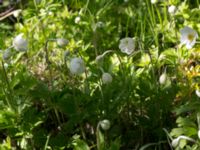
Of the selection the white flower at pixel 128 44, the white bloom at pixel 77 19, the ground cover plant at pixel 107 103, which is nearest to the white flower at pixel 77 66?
the ground cover plant at pixel 107 103

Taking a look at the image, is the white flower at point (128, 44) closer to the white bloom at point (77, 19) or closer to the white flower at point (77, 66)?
the white flower at point (77, 66)

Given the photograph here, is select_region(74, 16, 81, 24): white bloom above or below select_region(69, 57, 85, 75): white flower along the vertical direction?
below

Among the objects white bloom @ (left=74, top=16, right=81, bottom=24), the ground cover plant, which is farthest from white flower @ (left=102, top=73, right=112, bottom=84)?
white bloom @ (left=74, top=16, right=81, bottom=24)

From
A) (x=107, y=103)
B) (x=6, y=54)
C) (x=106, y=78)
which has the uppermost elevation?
(x=6, y=54)

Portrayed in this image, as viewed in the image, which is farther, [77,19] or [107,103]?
[77,19]

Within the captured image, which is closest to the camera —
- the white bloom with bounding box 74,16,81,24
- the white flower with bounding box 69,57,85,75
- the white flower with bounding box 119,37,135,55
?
the white flower with bounding box 69,57,85,75

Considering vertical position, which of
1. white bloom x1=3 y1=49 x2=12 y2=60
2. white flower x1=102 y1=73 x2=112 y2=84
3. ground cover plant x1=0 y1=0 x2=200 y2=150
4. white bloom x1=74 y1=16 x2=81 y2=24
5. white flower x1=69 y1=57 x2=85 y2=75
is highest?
white bloom x1=3 y1=49 x2=12 y2=60

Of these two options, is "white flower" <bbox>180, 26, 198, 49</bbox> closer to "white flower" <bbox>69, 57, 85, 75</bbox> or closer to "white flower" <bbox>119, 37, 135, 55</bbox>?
"white flower" <bbox>119, 37, 135, 55</bbox>

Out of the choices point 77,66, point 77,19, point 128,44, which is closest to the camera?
point 77,66

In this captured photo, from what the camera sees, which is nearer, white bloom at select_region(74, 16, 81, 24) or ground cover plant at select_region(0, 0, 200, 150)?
ground cover plant at select_region(0, 0, 200, 150)

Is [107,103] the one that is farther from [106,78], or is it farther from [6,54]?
[6,54]

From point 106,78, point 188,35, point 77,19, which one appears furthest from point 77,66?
point 77,19

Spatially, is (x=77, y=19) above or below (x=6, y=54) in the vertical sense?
below
